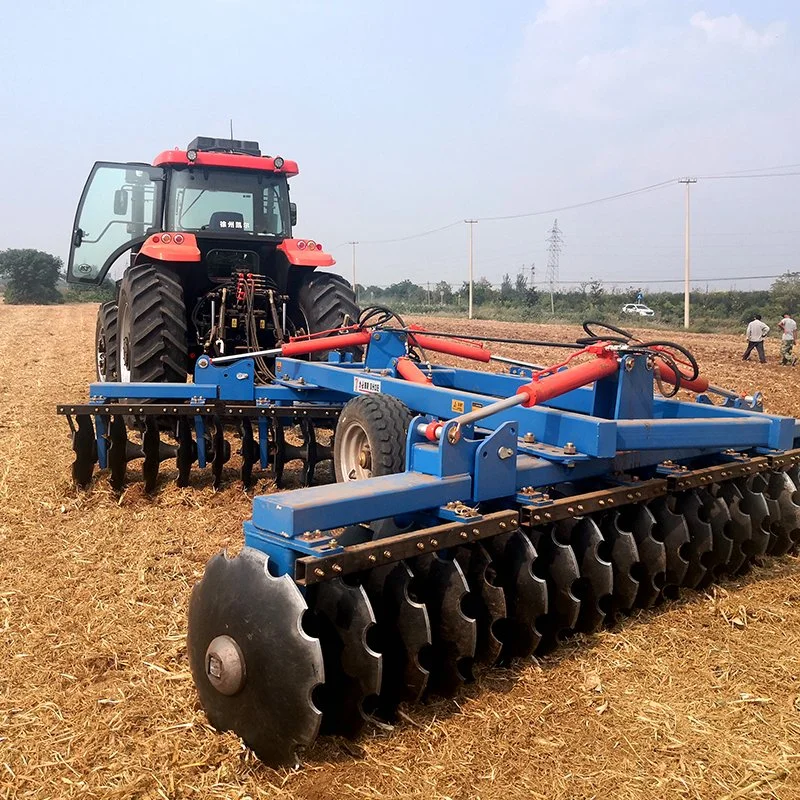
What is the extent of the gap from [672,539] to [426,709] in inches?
54.5

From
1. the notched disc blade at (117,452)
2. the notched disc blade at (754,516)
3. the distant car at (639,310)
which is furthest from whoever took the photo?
the distant car at (639,310)

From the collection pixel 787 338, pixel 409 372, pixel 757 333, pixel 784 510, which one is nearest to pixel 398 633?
pixel 409 372

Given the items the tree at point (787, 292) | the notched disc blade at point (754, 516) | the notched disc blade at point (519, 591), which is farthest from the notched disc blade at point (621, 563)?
the tree at point (787, 292)

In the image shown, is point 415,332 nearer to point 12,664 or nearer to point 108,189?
point 12,664

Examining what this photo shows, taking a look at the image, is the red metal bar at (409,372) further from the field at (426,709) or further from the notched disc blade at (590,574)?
the notched disc blade at (590,574)

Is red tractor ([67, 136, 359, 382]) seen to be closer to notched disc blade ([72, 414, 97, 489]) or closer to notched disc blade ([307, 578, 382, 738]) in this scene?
notched disc blade ([72, 414, 97, 489])

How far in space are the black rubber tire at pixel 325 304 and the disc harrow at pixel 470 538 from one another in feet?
6.17

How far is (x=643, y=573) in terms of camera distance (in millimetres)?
3361

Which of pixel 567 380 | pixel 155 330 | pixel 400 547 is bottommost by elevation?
pixel 400 547

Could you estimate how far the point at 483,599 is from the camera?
278 centimetres

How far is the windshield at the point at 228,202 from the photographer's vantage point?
23.2 feet

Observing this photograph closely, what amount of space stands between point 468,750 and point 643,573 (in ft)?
4.18

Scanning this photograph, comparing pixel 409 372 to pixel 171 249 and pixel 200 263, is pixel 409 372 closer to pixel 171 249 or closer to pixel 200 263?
pixel 171 249

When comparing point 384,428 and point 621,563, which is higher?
point 384,428
